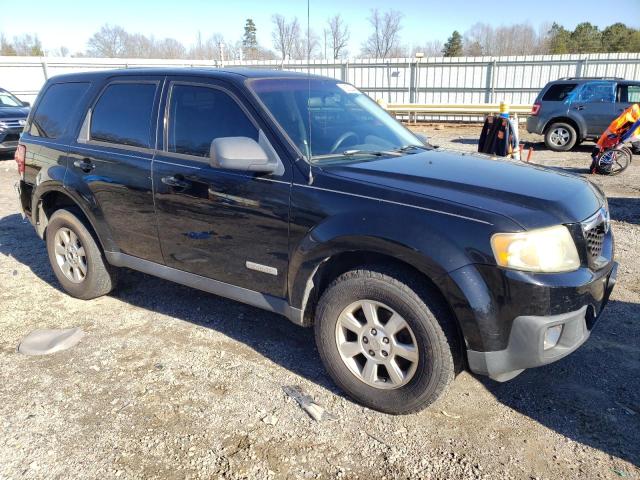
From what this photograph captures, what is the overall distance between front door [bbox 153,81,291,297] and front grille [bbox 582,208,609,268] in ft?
5.44

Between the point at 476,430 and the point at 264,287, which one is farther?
the point at 264,287

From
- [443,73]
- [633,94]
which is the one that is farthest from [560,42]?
[633,94]

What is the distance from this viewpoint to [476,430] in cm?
291

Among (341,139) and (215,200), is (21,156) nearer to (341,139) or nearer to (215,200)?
(215,200)

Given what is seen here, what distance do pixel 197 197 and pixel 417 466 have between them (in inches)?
83.4

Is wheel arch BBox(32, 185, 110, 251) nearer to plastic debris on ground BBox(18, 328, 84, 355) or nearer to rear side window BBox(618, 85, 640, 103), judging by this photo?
plastic debris on ground BBox(18, 328, 84, 355)

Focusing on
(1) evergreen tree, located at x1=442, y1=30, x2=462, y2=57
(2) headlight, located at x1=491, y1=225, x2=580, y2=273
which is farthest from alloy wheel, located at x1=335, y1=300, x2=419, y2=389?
(1) evergreen tree, located at x1=442, y1=30, x2=462, y2=57

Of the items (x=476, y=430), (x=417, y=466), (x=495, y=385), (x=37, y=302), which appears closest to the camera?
(x=417, y=466)

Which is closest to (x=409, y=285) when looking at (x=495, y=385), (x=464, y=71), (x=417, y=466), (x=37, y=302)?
(x=417, y=466)

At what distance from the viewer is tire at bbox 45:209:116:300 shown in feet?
14.6

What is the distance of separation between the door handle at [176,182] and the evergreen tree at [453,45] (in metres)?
45.0

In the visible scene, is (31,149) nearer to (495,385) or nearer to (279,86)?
(279,86)

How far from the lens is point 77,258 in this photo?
4594 mm

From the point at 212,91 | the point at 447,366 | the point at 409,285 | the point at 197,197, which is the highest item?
the point at 212,91
